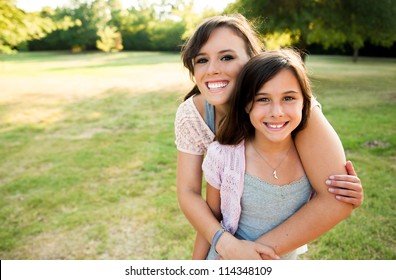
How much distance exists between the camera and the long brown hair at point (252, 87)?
4.67ft

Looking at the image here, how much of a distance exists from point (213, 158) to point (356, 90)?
11176 mm

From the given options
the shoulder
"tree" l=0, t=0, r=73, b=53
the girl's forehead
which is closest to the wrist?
the shoulder

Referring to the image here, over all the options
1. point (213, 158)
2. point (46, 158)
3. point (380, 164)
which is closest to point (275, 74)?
point (213, 158)

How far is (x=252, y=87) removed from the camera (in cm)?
146

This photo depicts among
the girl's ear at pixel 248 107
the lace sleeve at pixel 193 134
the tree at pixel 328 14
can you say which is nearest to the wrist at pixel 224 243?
the lace sleeve at pixel 193 134

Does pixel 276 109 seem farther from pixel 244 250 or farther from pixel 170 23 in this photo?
pixel 170 23

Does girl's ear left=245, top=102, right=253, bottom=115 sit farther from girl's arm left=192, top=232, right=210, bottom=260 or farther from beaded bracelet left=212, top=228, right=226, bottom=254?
girl's arm left=192, top=232, right=210, bottom=260

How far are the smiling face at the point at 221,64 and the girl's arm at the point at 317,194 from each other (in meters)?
0.42

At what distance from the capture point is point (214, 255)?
1.64 meters

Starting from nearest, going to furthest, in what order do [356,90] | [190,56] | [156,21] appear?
[190,56] → [356,90] → [156,21]

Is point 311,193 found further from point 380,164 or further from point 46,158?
point 46,158

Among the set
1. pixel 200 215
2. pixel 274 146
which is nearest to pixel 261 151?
pixel 274 146

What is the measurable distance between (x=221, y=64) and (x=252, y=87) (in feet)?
0.85

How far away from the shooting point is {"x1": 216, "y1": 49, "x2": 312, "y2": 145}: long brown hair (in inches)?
56.1
